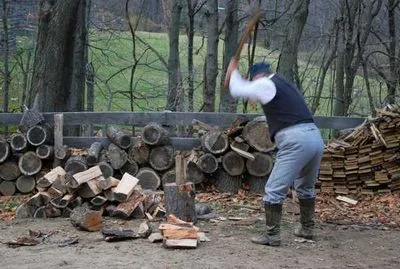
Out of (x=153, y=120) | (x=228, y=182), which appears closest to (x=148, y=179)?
(x=153, y=120)

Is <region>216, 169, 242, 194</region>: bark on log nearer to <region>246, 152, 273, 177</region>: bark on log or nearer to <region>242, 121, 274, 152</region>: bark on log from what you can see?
<region>246, 152, 273, 177</region>: bark on log

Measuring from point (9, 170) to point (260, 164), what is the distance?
3.90 meters

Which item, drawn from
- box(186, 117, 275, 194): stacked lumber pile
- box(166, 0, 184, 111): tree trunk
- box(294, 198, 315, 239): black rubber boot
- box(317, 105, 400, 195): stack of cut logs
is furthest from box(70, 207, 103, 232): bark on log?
box(166, 0, 184, 111): tree trunk

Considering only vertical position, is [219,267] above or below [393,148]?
below

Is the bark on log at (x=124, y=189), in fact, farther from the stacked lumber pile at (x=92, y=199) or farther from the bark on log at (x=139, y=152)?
the bark on log at (x=139, y=152)

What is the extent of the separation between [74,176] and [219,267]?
268 cm

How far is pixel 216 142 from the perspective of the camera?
9.31m

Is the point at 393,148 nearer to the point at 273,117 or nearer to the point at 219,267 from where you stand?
the point at 273,117

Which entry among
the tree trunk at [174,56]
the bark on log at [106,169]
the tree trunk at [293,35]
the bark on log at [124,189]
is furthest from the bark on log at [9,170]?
the tree trunk at [174,56]

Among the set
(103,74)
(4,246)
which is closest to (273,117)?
(4,246)

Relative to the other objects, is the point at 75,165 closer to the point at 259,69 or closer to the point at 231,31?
the point at 259,69

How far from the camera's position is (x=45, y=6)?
39.0 feet

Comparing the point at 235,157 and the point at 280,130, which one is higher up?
the point at 280,130

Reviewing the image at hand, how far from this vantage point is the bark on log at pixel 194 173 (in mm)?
9483
